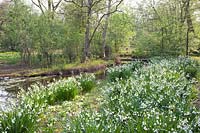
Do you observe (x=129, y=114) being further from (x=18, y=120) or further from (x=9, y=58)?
(x=9, y=58)

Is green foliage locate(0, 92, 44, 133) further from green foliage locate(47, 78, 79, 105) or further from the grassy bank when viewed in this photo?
green foliage locate(47, 78, 79, 105)

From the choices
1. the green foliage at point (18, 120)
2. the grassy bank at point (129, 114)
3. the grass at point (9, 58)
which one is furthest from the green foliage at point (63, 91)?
the grass at point (9, 58)

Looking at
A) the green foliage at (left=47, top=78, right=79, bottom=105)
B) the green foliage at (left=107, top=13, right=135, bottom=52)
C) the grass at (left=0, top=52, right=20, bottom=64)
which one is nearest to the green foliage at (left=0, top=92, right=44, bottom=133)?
the green foliage at (left=47, top=78, right=79, bottom=105)

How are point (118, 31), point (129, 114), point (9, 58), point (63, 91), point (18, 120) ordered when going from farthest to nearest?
point (118, 31)
point (9, 58)
point (63, 91)
point (18, 120)
point (129, 114)

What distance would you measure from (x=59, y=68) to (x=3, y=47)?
20.6 meters

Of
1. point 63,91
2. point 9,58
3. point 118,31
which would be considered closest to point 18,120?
point 63,91

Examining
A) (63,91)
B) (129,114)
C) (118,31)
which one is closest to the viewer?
(129,114)

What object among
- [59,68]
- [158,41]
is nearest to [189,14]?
[158,41]

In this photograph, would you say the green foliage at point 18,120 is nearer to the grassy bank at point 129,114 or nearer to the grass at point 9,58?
the grassy bank at point 129,114

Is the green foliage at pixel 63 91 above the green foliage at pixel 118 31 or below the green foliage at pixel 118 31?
below

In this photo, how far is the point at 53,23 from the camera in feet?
94.6

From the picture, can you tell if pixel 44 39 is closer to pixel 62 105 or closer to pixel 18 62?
pixel 18 62

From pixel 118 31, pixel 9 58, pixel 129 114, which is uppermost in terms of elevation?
pixel 118 31

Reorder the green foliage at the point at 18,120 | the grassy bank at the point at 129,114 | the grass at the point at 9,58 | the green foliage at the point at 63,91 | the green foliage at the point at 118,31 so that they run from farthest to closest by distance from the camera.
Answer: the green foliage at the point at 118,31 → the grass at the point at 9,58 → the green foliage at the point at 63,91 → the green foliage at the point at 18,120 → the grassy bank at the point at 129,114
